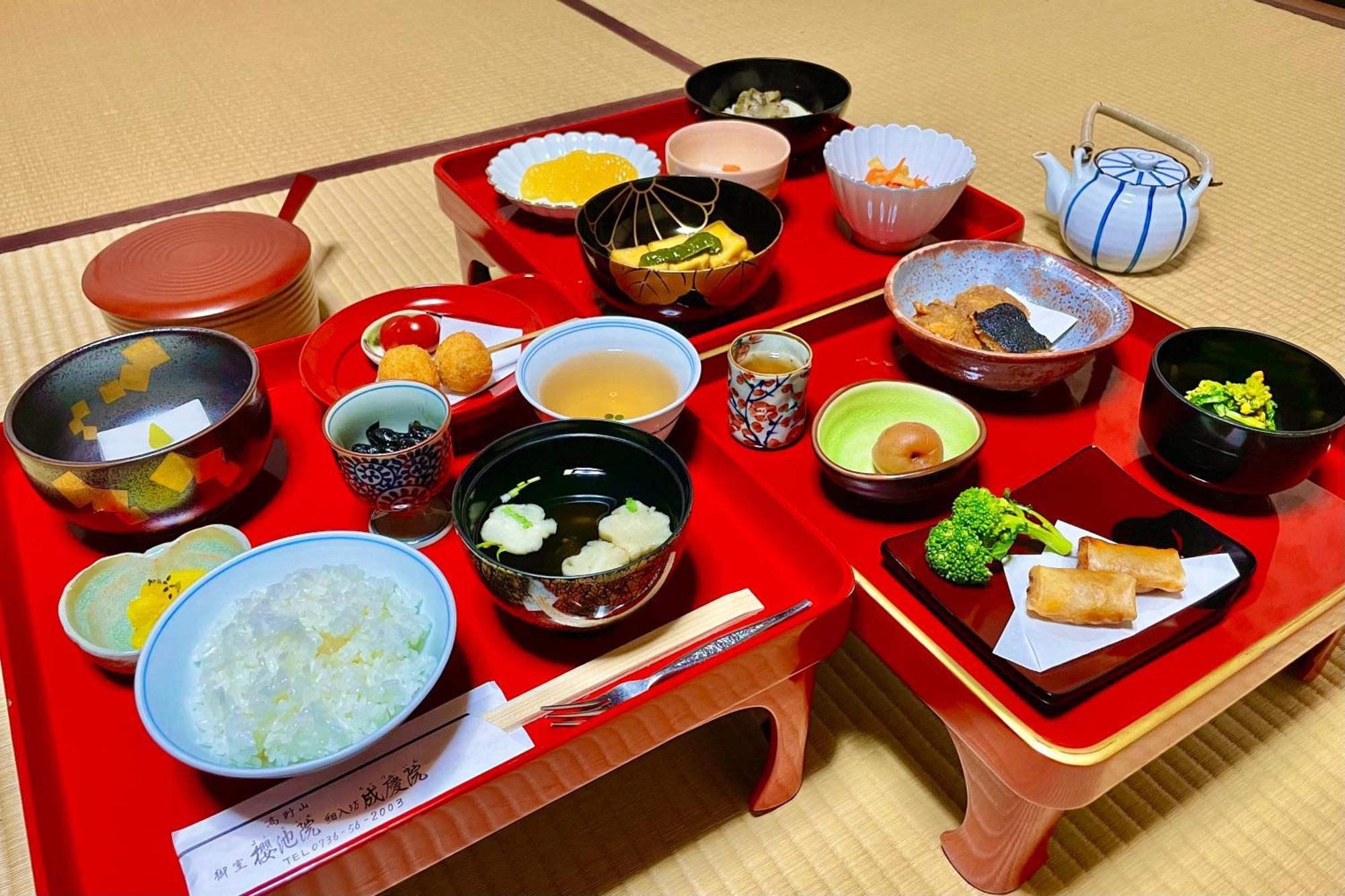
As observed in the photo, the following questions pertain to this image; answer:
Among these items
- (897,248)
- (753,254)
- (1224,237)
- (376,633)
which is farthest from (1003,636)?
(1224,237)

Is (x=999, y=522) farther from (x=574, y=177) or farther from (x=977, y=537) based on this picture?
(x=574, y=177)

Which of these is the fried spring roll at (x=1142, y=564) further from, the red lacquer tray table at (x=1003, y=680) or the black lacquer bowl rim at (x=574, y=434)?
the black lacquer bowl rim at (x=574, y=434)

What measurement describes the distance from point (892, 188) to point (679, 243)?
40 cm

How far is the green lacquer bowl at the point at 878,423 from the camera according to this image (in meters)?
1.30

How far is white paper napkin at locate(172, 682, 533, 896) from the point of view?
0.94 meters

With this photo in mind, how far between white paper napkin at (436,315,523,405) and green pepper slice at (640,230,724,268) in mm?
254

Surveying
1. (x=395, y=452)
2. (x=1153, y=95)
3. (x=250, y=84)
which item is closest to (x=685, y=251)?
(x=395, y=452)

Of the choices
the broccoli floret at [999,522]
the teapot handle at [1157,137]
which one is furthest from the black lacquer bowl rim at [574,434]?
the teapot handle at [1157,137]

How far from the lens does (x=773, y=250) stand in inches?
63.1

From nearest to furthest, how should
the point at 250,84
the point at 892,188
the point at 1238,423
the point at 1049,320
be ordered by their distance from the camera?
the point at 1238,423
the point at 1049,320
the point at 892,188
the point at 250,84

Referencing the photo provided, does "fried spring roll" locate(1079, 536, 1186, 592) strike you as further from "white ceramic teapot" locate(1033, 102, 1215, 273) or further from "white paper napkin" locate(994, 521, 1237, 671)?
"white ceramic teapot" locate(1033, 102, 1215, 273)

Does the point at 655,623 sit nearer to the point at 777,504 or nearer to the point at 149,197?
the point at 777,504

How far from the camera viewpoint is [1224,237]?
2.41m

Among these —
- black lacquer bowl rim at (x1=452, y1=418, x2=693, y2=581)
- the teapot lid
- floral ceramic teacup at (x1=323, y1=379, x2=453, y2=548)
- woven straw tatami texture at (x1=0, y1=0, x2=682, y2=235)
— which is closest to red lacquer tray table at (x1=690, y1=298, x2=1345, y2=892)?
black lacquer bowl rim at (x1=452, y1=418, x2=693, y2=581)
